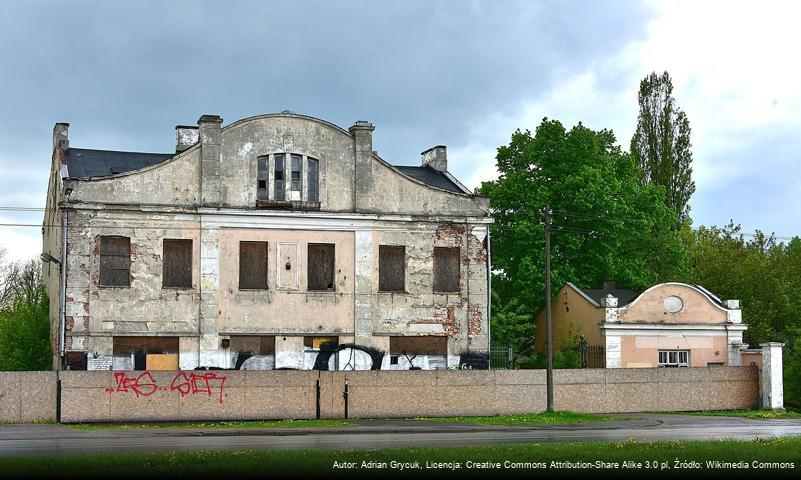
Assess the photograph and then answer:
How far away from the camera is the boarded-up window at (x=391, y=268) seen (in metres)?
40.4

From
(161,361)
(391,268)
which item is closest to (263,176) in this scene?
(391,268)

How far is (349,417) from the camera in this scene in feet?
114

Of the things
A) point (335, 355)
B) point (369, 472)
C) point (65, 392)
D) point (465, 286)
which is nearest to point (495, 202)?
point (465, 286)

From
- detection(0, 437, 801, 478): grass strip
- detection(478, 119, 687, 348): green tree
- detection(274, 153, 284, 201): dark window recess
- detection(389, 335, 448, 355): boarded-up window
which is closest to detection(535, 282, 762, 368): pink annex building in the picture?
detection(478, 119, 687, 348): green tree

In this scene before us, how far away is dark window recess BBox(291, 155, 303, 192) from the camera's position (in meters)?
39.5

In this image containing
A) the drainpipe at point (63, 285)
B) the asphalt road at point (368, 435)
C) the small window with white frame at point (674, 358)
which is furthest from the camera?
the small window with white frame at point (674, 358)

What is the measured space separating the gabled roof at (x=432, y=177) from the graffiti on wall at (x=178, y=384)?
46.4 ft

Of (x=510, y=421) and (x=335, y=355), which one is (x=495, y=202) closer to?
(x=335, y=355)

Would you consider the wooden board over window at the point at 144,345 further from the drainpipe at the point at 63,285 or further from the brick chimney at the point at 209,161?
the brick chimney at the point at 209,161

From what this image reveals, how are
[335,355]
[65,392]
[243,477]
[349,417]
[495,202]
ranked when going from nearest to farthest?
[243,477] < [65,392] < [349,417] < [335,355] < [495,202]

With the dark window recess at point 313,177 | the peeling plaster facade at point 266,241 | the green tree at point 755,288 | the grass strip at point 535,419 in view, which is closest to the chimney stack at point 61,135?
the peeling plaster facade at point 266,241

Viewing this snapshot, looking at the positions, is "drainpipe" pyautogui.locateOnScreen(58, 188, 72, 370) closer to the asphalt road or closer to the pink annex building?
the asphalt road

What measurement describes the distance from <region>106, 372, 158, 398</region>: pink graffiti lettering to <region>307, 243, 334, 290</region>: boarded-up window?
8578mm

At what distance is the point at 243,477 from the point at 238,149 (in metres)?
24.5
